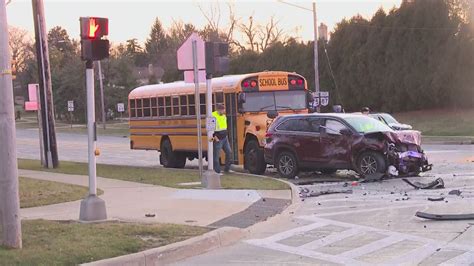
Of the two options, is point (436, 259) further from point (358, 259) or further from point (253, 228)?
point (253, 228)

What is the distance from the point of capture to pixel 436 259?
23.4 ft

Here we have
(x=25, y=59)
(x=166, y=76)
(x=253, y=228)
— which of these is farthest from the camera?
(x=25, y=59)

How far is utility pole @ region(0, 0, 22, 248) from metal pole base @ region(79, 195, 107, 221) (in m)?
2.12

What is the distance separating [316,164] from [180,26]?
257 ft

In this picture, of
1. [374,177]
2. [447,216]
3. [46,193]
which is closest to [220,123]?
Answer: [374,177]

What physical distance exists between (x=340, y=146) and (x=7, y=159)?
387 inches

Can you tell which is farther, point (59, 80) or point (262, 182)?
point (59, 80)

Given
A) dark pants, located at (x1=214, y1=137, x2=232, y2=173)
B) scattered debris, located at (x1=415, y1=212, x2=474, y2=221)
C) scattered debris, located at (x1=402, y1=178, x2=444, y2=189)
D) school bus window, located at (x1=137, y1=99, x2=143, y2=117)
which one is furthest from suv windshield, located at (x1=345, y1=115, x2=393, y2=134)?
school bus window, located at (x1=137, y1=99, x2=143, y2=117)

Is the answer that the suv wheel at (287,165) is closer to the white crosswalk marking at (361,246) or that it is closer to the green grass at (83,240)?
the white crosswalk marking at (361,246)

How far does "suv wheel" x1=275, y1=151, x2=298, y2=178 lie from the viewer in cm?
1673

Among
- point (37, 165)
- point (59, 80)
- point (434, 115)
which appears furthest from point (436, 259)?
point (59, 80)

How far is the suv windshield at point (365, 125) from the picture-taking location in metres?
15.4

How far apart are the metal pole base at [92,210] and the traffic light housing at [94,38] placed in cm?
218

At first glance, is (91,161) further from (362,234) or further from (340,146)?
(340,146)
